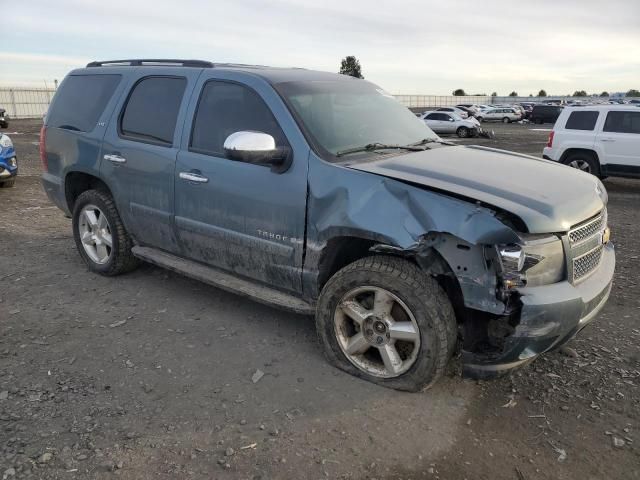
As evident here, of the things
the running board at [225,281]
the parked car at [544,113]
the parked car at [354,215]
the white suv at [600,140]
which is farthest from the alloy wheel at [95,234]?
the parked car at [544,113]

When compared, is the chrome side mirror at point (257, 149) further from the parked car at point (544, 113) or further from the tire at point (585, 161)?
the parked car at point (544, 113)

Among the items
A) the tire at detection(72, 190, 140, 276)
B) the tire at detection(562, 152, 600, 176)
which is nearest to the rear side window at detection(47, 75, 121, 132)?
the tire at detection(72, 190, 140, 276)

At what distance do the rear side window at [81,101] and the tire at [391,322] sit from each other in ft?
9.78

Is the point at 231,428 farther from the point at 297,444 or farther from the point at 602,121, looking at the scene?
the point at 602,121

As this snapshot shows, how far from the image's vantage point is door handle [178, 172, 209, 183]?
390cm

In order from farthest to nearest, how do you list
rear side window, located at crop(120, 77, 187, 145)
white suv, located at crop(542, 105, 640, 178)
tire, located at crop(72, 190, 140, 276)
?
white suv, located at crop(542, 105, 640, 178), tire, located at crop(72, 190, 140, 276), rear side window, located at crop(120, 77, 187, 145)

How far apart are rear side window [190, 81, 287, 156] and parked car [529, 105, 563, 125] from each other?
44.8 m

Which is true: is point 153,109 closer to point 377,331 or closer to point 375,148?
point 375,148

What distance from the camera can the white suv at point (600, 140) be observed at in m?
10.7

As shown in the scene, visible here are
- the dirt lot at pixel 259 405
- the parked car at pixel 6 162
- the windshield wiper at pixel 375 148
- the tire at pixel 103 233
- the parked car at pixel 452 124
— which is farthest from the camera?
the parked car at pixel 452 124

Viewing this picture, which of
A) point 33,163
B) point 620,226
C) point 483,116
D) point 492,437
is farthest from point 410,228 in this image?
point 483,116

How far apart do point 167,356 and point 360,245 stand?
1530 millimetres

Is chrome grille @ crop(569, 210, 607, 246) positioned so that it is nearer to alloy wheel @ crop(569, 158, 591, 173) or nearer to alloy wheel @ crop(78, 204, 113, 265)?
alloy wheel @ crop(78, 204, 113, 265)

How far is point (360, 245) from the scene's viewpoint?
3.44 meters
